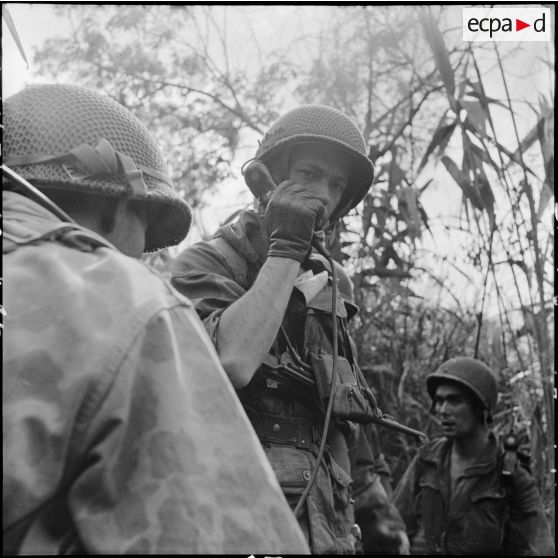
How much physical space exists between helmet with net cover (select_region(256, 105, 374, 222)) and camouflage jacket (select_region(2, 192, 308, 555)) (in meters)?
1.72

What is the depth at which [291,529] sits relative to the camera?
3.31 feet

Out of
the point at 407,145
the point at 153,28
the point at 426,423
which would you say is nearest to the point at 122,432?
the point at 426,423

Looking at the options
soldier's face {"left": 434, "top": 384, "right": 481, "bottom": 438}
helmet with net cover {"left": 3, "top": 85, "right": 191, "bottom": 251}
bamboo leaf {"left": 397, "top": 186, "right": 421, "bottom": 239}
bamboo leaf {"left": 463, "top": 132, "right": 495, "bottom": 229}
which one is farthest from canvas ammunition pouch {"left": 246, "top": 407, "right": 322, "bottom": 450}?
bamboo leaf {"left": 397, "top": 186, "right": 421, "bottom": 239}

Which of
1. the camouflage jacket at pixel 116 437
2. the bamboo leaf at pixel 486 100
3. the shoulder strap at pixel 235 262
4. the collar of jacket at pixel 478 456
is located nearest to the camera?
the camouflage jacket at pixel 116 437

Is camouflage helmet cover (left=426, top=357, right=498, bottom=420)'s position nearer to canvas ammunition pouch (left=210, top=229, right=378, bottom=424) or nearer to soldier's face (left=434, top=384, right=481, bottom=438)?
soldier's face (left=434, top=384, right=481, bottom=438)

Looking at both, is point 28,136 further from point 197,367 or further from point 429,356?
point 429,356

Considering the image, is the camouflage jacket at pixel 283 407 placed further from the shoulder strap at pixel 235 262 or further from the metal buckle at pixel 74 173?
the metal buckle at pixel 74 173

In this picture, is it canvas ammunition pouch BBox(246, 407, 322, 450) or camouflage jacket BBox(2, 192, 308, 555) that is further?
canvas ammunition pouch BBox(246, 407, 322, 450)

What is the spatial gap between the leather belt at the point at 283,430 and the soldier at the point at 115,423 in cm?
128

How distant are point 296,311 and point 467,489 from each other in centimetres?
334

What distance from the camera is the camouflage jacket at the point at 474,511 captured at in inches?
204

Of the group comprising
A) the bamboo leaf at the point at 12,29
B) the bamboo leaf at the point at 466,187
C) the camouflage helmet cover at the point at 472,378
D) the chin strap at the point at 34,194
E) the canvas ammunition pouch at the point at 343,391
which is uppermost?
the bamboo leaf at the point at 466,187

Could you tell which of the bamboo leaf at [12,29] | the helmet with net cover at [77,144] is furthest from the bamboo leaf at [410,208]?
the helmet with net cover at [77,144]

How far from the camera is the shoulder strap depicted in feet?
8.39
